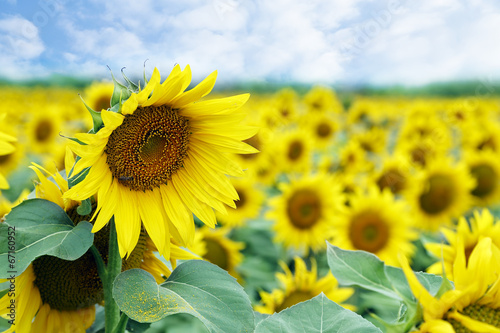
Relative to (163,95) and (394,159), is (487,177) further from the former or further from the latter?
(163,95)

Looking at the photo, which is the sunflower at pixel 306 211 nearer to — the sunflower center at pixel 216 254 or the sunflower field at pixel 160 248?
the sunflower center at pixel 216 254

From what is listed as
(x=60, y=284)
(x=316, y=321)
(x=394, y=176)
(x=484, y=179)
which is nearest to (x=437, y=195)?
(x=394, y=176)

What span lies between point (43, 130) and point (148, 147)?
4409 millimetres

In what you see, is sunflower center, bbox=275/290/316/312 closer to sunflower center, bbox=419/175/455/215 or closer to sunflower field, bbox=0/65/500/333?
sunflower field, bbox=0/65/500/333

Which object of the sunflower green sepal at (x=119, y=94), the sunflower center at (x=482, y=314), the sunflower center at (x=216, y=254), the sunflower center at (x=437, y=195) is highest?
the sunflower green sepal at (x=119, y=94)

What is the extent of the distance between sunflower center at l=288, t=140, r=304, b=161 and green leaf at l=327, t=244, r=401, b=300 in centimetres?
327

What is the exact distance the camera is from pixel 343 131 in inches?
228

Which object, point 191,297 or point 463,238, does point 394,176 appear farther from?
point 191,297

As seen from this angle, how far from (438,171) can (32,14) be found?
345 cm

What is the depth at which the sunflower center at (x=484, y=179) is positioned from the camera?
12.9 feet

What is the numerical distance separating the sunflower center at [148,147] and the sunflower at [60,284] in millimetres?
122

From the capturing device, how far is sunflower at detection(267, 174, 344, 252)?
129 inches

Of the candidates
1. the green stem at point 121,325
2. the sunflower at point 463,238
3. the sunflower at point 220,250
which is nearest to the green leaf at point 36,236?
the green stem at point 121,325

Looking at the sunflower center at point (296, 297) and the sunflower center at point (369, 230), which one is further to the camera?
the sunflower center at point (369, 230)
